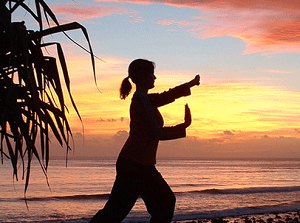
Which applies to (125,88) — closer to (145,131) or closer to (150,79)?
(150,79)

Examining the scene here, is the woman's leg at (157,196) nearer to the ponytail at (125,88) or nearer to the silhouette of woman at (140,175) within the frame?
the silhouette of woman at (140,175)

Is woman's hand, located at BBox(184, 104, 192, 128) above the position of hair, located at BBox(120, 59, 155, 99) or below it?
below

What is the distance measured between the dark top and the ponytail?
156 mm

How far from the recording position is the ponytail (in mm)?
3930

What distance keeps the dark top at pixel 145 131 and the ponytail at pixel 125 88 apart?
0.16m

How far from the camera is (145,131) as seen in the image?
3.67 m

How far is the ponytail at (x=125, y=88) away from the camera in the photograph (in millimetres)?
3930

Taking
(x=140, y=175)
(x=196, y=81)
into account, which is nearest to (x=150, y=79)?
(x=196, y=81)

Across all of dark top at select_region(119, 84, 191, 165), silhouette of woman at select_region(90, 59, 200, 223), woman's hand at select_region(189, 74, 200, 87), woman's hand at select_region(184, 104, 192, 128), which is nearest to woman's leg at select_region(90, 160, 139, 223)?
silhouette of woman at select_region(90, 59, 200, 223)

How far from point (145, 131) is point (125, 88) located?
465 mm

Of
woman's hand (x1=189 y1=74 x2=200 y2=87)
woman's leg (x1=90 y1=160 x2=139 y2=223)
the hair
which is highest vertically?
the hair

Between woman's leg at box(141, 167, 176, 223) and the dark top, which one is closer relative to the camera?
the dark top

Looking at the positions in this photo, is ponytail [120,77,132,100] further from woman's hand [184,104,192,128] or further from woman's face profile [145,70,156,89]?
woman's hand [184,104,192,128]

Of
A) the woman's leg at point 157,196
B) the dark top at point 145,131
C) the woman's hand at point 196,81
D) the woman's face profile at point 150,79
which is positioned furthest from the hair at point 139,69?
the woman's leg at point 157,196
